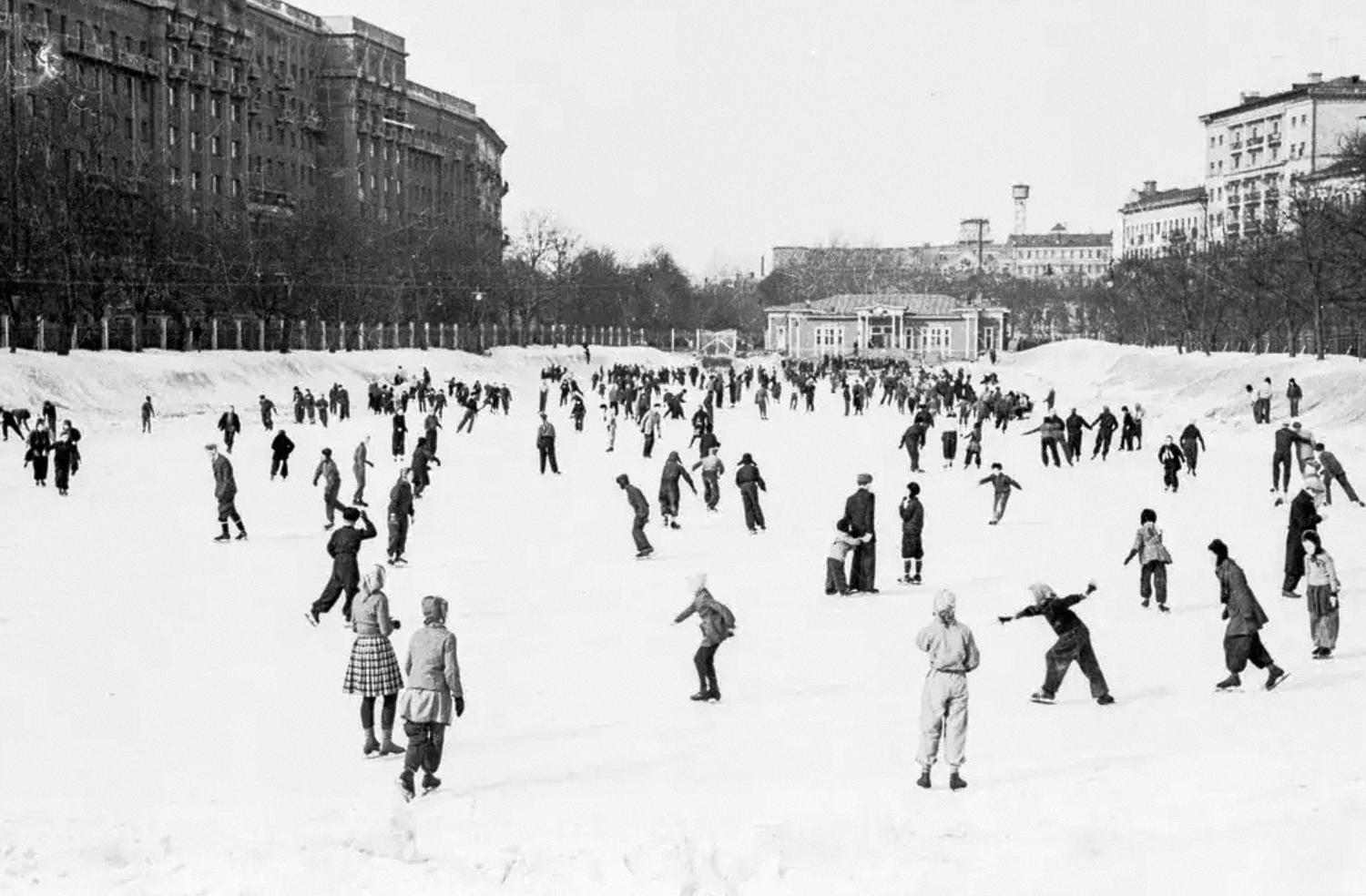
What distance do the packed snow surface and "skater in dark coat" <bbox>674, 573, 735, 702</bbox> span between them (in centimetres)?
19

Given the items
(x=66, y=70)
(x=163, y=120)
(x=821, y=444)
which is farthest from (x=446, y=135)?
(x=821, y=444)

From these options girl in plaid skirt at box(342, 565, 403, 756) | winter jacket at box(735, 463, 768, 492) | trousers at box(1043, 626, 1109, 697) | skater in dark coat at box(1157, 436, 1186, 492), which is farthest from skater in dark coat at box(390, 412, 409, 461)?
girl in plaid skirt at box(342, 565, 403, 756)

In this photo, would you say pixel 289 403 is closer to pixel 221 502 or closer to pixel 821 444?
pixel 821 444

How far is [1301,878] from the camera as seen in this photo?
8625 millimetres

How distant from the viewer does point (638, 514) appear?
20766 millimetres

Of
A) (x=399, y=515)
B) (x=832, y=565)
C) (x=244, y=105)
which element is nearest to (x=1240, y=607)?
(x=832, y=565)

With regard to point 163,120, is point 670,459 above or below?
below

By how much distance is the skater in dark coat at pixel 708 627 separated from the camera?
12.6 metres

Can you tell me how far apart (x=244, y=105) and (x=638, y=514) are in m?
74.3

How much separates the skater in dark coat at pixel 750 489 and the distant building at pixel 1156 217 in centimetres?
10436

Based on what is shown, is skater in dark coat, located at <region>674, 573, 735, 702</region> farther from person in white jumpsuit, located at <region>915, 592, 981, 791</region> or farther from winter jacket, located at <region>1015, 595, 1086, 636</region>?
person in white jumpsuit, located at <region>915, 592, 981, 791</region>

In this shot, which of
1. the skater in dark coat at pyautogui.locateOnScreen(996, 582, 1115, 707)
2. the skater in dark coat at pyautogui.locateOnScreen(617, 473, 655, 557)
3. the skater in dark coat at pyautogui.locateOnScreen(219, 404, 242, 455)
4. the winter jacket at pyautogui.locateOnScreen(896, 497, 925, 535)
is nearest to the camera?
the skater in dark coat at pyautogui.locateOnScreen(996, 582, 1115, 707)

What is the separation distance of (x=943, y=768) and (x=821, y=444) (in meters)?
31.4

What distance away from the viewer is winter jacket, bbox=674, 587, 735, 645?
12570mm
